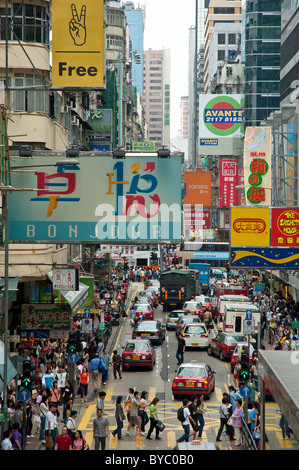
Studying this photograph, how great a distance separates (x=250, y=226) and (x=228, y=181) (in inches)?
1957

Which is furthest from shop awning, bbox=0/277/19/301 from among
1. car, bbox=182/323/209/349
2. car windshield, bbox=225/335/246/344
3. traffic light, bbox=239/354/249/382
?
car, bbox=182/323/209/349

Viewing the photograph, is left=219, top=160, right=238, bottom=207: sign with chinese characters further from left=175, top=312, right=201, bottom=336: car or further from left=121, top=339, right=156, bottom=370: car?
left=121, top=339, right=156, bottom=370: car

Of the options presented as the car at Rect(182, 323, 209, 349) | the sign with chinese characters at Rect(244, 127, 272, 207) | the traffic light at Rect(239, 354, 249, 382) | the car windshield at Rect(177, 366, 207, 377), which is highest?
the sign with chinese characters at Rect(244, 127, 272, 207)

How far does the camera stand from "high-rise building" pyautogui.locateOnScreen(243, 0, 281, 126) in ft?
309

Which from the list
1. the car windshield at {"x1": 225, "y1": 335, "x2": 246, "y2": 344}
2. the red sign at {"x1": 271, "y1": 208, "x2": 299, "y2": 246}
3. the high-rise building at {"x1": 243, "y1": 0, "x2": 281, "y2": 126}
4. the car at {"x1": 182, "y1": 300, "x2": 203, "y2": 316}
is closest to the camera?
the car windshield at {"x1": 225, "y1": 335, "x2": 246, "y2": 344}

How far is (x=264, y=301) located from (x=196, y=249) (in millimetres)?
37327

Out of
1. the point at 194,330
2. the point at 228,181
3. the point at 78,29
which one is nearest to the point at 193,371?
the point at 194,330

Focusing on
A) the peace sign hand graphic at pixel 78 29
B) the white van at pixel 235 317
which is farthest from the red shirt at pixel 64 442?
the white van at pixel 235 317

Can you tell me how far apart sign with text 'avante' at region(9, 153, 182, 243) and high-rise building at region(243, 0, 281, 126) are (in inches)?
2876

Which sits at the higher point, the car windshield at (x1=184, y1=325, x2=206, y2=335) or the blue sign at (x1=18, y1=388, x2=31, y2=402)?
the blue sign at (x1=18, y1=388, x2=31, y2=402)

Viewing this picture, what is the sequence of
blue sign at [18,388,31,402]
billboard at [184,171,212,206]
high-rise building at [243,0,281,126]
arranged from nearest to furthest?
blue sign at [18,388,31,402] → billboard at [184,171,212,206] → high-rise building at [243,0,281,126]

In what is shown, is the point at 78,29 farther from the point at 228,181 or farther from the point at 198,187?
the point at 228,181

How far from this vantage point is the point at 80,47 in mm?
21703
